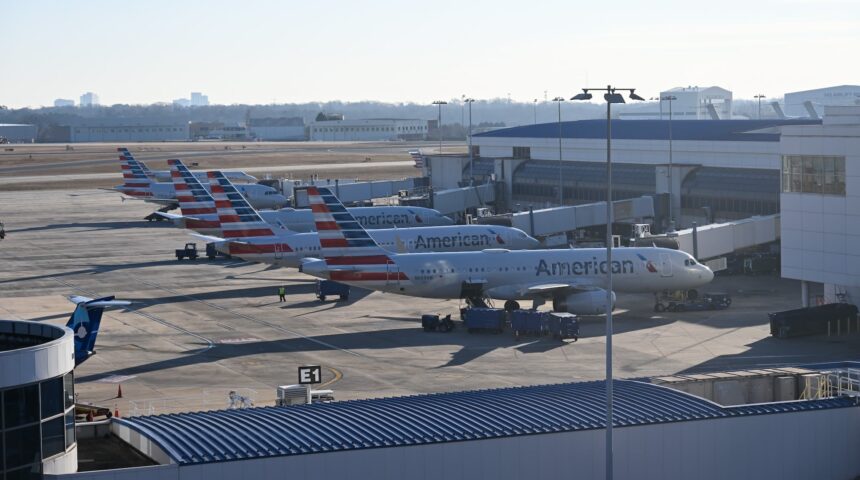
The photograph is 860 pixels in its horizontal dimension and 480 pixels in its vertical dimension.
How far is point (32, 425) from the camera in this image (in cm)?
3059

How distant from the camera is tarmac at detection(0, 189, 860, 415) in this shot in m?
60.2

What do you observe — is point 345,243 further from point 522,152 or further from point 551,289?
point 522,152

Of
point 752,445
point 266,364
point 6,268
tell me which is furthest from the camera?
point 6,268

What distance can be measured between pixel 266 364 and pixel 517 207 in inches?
2889

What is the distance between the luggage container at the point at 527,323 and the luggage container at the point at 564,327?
2.30ft

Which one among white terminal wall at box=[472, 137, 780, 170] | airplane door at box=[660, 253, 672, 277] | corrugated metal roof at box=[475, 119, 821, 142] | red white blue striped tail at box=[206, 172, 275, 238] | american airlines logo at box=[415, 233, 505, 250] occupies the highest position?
corrugated metal roof at box=[475, 119, 821, 142]

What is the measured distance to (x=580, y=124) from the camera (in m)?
148

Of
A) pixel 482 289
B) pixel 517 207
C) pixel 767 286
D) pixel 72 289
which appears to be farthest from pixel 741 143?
pixel 72 289

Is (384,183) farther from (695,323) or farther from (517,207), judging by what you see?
(695,323)

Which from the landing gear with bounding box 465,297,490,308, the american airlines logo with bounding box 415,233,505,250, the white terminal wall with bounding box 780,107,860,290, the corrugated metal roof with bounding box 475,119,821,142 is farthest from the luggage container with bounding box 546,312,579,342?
the corrugated metal roof with bounding box 475,119,821,142

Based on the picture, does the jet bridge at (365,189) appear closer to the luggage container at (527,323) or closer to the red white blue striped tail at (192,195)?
the red white blue striped tail at (192,195)

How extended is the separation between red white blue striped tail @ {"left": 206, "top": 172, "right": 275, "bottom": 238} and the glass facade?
190 ft

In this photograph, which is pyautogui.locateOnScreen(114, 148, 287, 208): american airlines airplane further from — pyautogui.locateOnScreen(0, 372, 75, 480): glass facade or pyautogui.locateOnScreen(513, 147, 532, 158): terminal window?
pyautogui.locateOnScreen(0, 372, 75, 480): glass facade

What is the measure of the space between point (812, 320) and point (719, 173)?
42.0m
